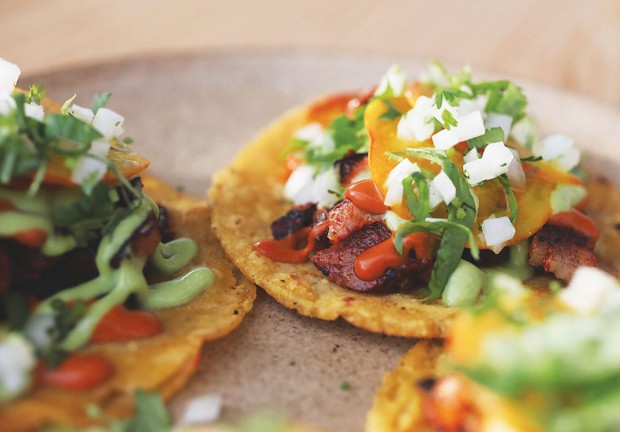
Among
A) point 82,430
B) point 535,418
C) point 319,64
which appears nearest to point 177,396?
point 82,430

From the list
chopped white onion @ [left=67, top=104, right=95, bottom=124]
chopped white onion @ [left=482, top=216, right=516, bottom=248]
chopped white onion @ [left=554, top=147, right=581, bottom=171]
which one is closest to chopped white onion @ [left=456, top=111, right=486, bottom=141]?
chopped white onion @ [left=482, top=216, right=516, bottom=248]

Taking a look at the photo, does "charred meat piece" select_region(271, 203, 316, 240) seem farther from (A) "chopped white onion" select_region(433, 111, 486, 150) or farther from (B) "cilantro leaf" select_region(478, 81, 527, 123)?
(B) "cilantro leaf" select_region(478, 81, 527, 123)

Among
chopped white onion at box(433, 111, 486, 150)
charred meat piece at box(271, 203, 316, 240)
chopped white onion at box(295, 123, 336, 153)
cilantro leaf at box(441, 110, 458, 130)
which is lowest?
charred meat piece at box(271, 203, 316, 240)

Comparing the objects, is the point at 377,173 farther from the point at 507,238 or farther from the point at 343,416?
the point at 343,416

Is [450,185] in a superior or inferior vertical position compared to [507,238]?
superior

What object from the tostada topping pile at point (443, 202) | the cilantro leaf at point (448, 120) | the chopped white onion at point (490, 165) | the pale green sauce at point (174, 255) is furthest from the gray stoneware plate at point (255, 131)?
the cilantro leaf at point (448, 120)
